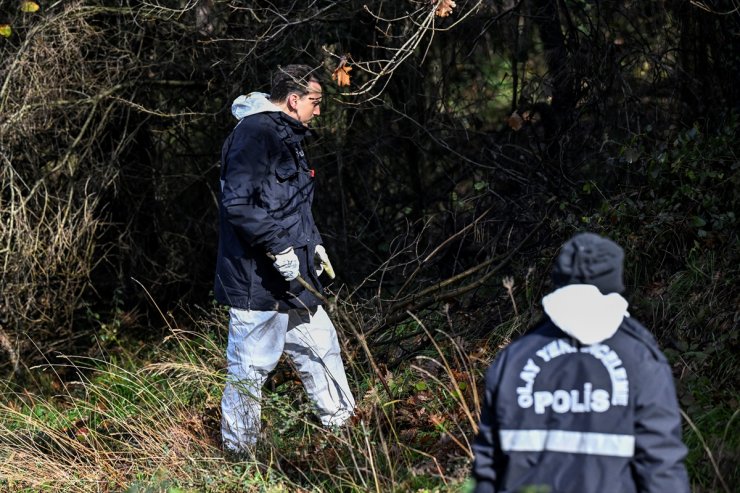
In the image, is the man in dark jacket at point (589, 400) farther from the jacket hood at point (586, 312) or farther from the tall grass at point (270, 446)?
the tall grass at point (270, 446)

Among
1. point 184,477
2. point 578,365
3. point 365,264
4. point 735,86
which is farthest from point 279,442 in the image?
point 735,86

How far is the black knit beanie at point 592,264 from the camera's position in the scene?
8.45 ft

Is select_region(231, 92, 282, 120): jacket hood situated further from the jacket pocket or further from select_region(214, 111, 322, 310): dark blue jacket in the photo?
the jacket pocket

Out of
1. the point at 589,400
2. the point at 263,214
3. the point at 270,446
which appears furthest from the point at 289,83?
the point at 589,400

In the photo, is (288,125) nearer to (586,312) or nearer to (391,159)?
(586,312)

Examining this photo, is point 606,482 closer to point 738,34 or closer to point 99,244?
point 738,34

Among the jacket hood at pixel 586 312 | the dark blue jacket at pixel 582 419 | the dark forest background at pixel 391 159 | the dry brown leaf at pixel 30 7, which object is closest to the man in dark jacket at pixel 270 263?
the dark forest background at pixel 391 159

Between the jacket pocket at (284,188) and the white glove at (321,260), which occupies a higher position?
the jacket pocket at (284,188)

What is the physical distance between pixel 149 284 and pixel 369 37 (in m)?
3.00

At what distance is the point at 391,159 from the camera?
8.05 m

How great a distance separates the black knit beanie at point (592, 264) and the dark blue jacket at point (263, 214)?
216 cm

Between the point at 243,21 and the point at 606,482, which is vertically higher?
the point at 243,21

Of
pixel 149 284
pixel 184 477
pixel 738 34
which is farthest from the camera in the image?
pixel 149 284

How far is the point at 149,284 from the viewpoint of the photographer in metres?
8.50
